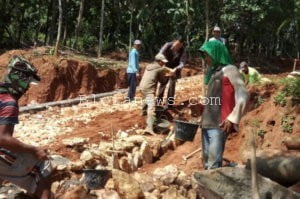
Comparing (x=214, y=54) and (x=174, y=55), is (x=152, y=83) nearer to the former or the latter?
(x=174, y=55)

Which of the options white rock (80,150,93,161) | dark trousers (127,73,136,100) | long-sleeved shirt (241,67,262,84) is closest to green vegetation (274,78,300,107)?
long-sleeved shirt (241,67,262,84)

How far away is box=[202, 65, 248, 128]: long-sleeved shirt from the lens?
5203 millimetres

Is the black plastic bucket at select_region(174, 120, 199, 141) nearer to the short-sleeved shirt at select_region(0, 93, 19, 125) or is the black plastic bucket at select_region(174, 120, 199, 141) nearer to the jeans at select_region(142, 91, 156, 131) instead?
the jeans at select_region(142, 91, 156, 131)

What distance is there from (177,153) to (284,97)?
206 cm

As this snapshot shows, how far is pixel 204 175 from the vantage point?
16.6 feet

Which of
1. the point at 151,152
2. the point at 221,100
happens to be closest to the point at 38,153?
the point at 221,100

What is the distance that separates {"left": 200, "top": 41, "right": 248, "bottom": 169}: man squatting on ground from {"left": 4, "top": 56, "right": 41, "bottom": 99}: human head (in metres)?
1.99

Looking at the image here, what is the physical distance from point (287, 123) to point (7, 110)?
17.0 feet

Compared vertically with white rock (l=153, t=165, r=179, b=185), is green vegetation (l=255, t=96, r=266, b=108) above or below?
above

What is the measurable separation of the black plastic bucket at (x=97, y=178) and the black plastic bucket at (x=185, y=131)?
8.78 feet

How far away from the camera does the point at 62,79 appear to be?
53.1 ft

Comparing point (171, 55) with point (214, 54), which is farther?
point (171, 55)

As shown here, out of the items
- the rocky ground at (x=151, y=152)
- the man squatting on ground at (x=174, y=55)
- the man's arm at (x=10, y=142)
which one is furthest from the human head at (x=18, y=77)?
the man squatting on ground at (x=174, y=55)

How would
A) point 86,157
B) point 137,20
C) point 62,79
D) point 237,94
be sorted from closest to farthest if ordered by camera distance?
point 237,94, point 86,157, point 62,79, point 137,20
